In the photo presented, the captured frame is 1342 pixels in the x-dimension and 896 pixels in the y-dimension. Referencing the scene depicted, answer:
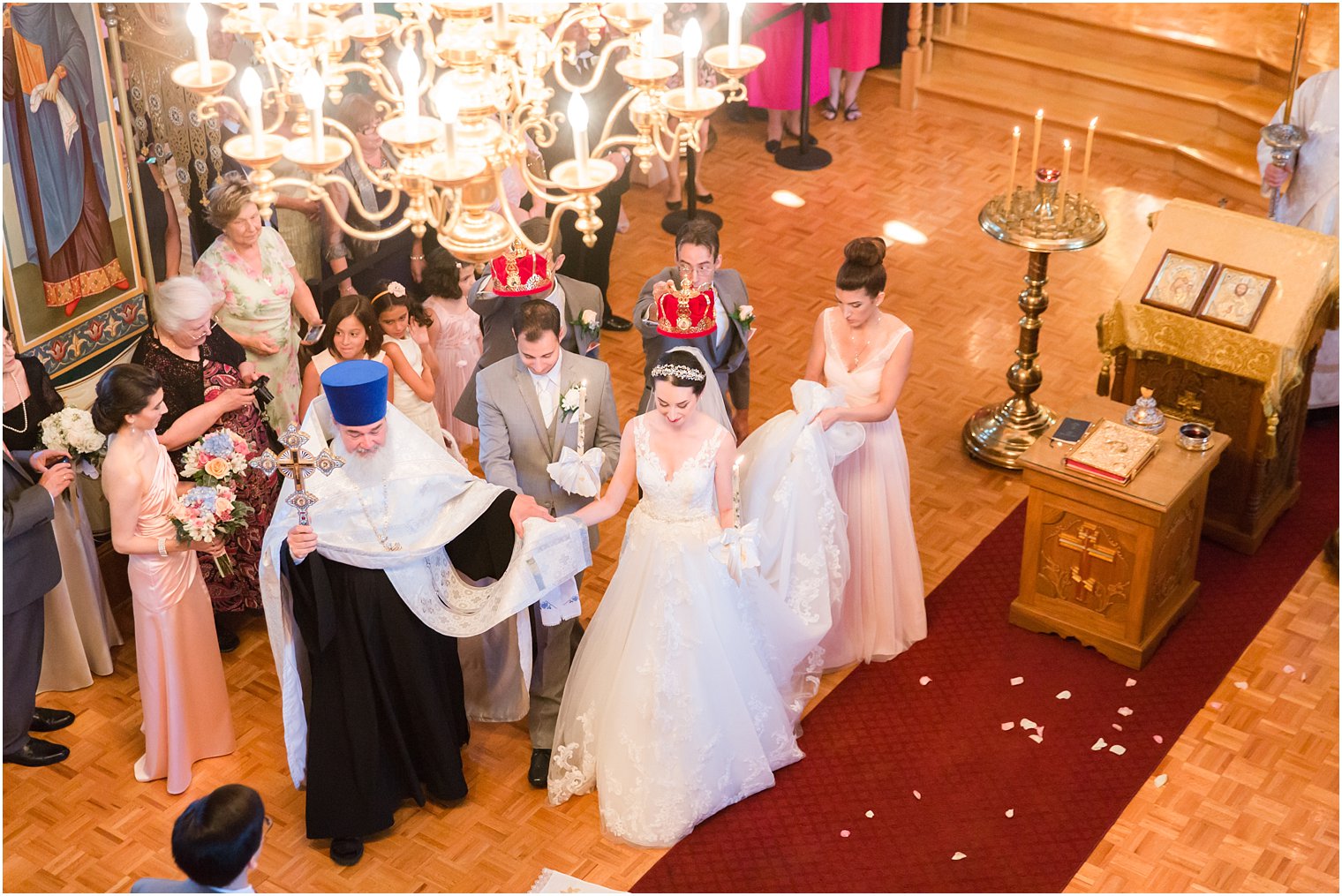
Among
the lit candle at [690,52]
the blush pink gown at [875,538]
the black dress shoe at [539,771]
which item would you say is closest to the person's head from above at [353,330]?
the black dress shoe at [539,771]

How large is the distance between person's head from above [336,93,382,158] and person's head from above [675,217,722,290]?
2.36 metres

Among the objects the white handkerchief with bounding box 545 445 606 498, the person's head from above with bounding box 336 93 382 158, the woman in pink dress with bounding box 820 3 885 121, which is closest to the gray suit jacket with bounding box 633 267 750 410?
the white handkerchief with bounding box 545 445 606 498

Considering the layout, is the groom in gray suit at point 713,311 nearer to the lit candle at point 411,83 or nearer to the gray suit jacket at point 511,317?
the gray suit jacket at point 511,317

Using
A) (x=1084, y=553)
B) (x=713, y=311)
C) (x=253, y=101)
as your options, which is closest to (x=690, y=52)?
(x=253, y=101)

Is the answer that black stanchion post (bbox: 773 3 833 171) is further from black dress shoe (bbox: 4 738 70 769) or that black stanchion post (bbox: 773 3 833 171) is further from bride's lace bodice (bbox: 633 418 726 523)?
black dress shoe (bbox: 4 738 70 769)

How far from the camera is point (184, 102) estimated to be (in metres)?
7.42

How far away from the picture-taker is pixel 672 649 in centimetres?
569

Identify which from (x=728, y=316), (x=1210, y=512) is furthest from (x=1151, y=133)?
(x=728, y=316)

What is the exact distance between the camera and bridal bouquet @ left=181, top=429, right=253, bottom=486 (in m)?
5.84

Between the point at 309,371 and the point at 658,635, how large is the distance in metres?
2.09

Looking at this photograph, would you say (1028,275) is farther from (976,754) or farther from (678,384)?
(678,384)

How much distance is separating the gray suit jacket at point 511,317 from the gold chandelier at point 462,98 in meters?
2.53

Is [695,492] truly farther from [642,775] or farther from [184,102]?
[184,102]

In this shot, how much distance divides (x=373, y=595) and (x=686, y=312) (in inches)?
71.5
